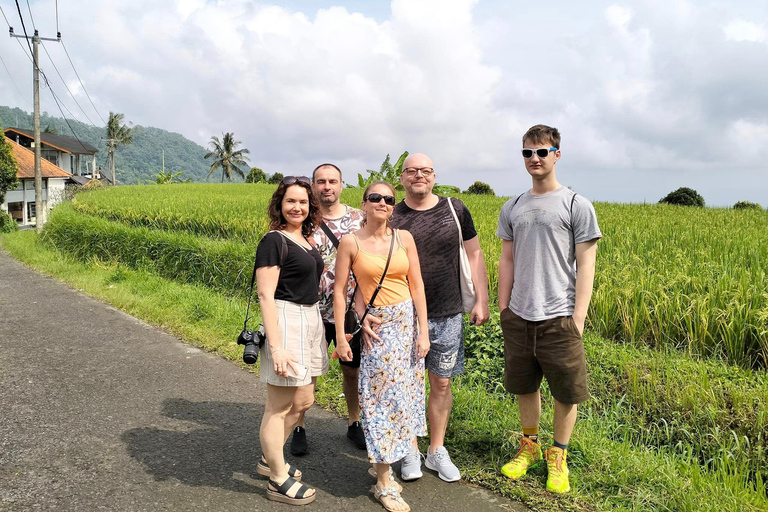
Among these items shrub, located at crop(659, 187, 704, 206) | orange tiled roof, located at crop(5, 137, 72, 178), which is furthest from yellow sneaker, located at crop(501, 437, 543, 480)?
orange tiled roof, located at crop(5, 137, 72, 178)

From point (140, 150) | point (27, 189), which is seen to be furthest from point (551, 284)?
point (140, 150)

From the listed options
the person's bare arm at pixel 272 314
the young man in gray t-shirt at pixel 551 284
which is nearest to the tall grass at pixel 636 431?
the young man in gray t-shirt at pixel 551 284

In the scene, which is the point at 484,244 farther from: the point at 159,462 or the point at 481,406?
the point at 159,462

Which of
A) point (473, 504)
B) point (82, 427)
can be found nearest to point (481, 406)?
point (473, 504)

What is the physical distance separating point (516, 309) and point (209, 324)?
5.16 m

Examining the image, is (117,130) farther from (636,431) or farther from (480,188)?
(636,431)

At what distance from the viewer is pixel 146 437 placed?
4.31 m

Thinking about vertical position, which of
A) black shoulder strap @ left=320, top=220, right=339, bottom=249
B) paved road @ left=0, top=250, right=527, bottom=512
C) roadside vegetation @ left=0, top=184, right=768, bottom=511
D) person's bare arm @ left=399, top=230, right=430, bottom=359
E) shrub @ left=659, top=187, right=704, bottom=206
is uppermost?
shrub @ left=659, top=187, right=704, bottom=206

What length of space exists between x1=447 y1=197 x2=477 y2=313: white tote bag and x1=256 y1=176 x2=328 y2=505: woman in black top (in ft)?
2.93

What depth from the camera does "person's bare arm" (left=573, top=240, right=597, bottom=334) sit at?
10.5ft

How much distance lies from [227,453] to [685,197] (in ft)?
80.2

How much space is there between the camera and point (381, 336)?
10.7 feet

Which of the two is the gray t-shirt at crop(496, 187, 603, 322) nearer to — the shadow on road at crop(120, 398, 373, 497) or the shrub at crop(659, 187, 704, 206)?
the shadow on road at crop(120, 398, 373, 497)

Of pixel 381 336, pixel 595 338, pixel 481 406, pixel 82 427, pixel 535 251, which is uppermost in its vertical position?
pixel 535 251
